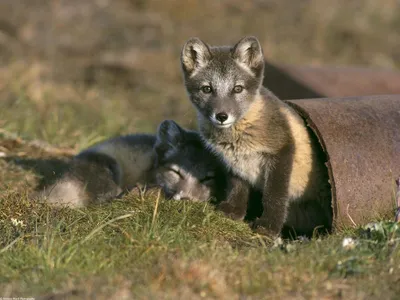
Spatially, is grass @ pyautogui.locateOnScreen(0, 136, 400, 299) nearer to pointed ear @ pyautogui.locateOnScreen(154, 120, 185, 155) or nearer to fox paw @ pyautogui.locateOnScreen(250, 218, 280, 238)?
fox paw @ pyautogui.locateOnScreen(250, 218, 280, 238)

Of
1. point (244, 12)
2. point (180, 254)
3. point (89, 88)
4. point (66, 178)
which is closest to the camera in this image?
point (180, 254)

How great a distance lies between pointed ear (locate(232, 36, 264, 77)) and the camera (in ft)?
15.1

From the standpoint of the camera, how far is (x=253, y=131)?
455 cm

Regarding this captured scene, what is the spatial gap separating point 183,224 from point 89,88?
5.96 metres

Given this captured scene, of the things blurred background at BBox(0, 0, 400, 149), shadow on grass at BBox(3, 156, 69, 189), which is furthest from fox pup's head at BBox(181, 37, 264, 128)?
blurred background at BBox(0, 0, 400, 149)

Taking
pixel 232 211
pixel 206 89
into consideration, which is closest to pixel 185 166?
pixel 232 211

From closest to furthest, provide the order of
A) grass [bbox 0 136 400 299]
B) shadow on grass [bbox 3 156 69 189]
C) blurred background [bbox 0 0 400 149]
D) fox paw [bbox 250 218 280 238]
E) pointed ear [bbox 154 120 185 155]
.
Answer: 1. grass [bbox 0 136 400 299]
2. fox paw [bbox 250 218 280 238]
3. pointed ear [bbox 154 120 185 155]
4. shadow on grass [bbox 3 156 69 189]
5. blurred background [bbox 0 0 400 149]

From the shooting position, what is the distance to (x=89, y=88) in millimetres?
9891

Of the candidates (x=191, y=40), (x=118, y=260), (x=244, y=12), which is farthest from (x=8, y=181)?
(x=244, y=12)

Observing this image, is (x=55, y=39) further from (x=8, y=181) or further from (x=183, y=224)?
(x=183, y=224)

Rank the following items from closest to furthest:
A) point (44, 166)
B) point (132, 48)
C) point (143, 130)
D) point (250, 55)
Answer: point (250, 55) → point (44, 166) → point (143, 130) → point (132, 48)

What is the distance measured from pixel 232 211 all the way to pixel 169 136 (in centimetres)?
104

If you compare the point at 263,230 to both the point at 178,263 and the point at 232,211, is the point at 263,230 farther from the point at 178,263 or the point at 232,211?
the point at 178,263

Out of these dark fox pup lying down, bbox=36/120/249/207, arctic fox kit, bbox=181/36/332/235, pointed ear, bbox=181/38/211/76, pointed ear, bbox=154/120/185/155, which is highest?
pointed ear, bbox=181/38/211/76
